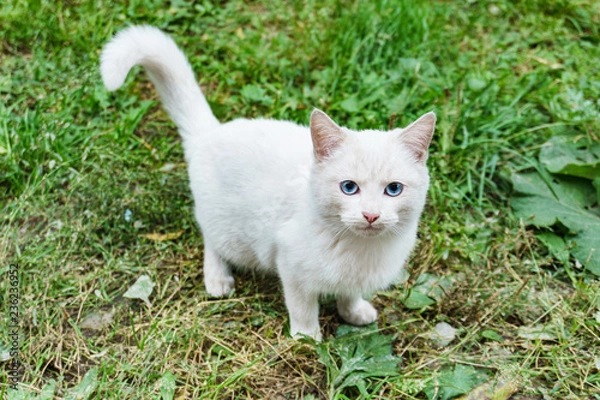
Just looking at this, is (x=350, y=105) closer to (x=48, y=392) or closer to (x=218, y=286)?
(x=218, y=286)

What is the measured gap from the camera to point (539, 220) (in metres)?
3.13

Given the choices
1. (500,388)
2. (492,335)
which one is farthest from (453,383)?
(492,335)

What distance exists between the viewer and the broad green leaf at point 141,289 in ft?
9.32

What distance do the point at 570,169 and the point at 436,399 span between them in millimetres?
1511

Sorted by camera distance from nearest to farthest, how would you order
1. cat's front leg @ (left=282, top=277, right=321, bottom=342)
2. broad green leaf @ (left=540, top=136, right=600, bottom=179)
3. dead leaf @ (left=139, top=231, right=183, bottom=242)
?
cat's front leg @ (left=282, top=277, right=321, bottom=342) → dead leaf @ (left=139, top=231, right=183, bottom=242) → broad green leaf @ (left=540, top=136, right=600, bottom=179)

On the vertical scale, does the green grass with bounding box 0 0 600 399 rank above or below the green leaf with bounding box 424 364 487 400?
above

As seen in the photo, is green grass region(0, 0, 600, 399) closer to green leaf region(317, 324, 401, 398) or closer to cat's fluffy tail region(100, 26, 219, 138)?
green leaf region(317, 324, 401, 398)

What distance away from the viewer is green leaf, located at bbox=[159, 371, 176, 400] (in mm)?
2383

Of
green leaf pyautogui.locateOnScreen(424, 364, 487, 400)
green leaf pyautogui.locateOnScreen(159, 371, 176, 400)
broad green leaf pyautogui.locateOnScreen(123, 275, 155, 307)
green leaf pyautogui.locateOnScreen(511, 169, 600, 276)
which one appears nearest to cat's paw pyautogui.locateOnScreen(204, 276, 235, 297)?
broad green leaf pyautogui.locateOnScreen(123, 275, 155, 307)

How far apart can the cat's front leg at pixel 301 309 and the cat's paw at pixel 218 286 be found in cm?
41

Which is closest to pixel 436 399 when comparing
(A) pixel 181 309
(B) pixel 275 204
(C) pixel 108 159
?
(B) pixel 275 204

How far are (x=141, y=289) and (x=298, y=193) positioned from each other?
0.94m

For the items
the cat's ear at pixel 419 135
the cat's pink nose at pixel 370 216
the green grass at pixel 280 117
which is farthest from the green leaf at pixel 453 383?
the cat's ear at pixel 419 135

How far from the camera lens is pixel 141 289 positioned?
2.87 metres
